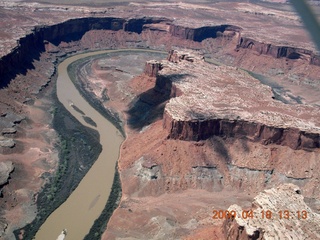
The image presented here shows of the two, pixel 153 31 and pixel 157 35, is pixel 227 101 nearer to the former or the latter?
pixel 157 35

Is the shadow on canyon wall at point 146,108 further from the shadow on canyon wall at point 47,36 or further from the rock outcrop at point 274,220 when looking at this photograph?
the rock outcrop at point 274,220

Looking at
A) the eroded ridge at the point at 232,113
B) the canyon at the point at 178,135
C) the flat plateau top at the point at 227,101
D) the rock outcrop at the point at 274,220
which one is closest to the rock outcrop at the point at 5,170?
the canyon at the point at 178,135

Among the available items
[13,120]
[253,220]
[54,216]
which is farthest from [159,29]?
[253,220]

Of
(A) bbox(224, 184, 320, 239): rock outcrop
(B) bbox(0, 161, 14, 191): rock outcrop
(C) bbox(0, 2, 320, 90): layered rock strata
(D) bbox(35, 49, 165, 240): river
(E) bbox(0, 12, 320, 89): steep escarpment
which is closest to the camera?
(A) bbox(224, 184, 320, 239): rock outcrop

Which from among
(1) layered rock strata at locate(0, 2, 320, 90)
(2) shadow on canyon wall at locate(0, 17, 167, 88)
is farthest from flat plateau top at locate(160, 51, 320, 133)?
(1) layered rock strata at locate(0, 2, 320, 90)

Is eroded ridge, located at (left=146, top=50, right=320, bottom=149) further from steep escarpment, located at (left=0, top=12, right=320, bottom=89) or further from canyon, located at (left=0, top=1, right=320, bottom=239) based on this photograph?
steep escarpment, located at (left=0, top=12, right=320, bottom=89)

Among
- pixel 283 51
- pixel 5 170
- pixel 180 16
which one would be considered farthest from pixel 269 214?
pixel 180 16
